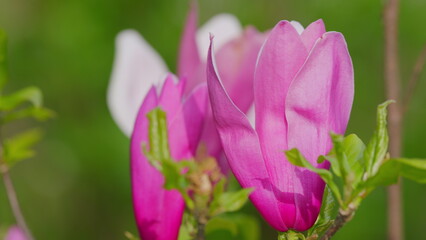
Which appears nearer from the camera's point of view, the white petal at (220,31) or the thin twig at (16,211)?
the thin twig at (16,211)

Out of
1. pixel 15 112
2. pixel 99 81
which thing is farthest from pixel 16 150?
pixel 99 81

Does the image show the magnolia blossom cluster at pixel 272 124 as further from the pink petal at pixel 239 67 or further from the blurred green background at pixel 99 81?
the blurred green background at pixel 99 81

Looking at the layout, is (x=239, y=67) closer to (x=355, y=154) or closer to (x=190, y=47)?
(x=190, y=47)

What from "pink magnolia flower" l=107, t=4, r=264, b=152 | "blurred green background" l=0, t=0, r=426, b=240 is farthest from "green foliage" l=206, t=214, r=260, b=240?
"blurred green background" l=0, t=0, r=426, b=240

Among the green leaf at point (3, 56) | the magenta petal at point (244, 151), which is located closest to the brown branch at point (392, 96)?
the magenta petal at point (244, 151)

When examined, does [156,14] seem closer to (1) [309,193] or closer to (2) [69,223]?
(2) [69,223]

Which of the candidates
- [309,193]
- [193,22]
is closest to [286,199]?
[309,193]

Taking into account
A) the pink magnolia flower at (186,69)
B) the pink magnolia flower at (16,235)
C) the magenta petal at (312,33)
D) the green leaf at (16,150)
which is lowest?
the pink magnolia flower at (16,235)
